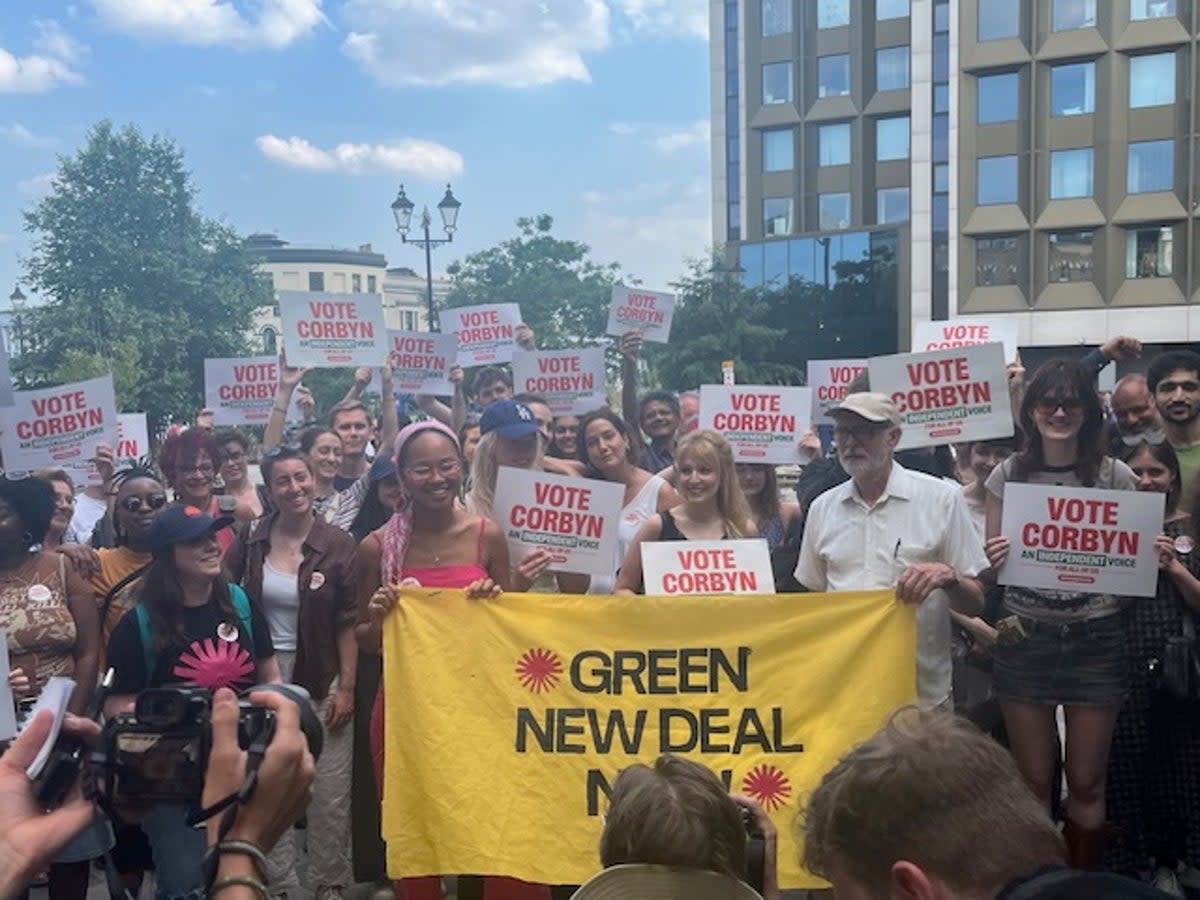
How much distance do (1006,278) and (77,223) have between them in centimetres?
4020

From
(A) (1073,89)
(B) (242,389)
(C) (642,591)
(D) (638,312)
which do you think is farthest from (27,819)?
(A) (1073,89)

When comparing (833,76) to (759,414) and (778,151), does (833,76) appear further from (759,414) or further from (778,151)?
(759,414)

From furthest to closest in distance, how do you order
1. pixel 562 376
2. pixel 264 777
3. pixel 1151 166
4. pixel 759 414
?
pixel 1151 166 < pixel 562 376 < pixel 759 414 < pixel 264 777

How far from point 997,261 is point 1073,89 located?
6.14m

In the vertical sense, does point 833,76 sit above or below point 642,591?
above

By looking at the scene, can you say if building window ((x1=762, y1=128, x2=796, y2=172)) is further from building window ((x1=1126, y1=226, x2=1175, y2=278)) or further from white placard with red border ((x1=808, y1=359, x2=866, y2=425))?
white placard with red border ((x1=808, y1=359, x2=866, y2=425))

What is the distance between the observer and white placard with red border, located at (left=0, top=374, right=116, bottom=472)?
760 centimetres

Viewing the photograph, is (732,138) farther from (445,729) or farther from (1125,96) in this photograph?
(445,729)

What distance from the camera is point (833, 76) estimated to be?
5409cm

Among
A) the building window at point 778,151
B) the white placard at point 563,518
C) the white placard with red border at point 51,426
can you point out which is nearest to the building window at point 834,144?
the building window at point 778,151

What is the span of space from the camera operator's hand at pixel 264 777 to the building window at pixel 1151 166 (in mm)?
43608

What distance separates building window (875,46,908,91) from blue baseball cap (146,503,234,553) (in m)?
53.5

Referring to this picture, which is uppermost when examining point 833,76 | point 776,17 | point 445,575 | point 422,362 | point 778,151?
point 776,17

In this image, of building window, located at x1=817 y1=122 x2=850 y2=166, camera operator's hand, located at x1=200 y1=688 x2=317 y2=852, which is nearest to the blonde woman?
camera operator's hand, located at x1=200 y1=688 x2=317 y2=852
